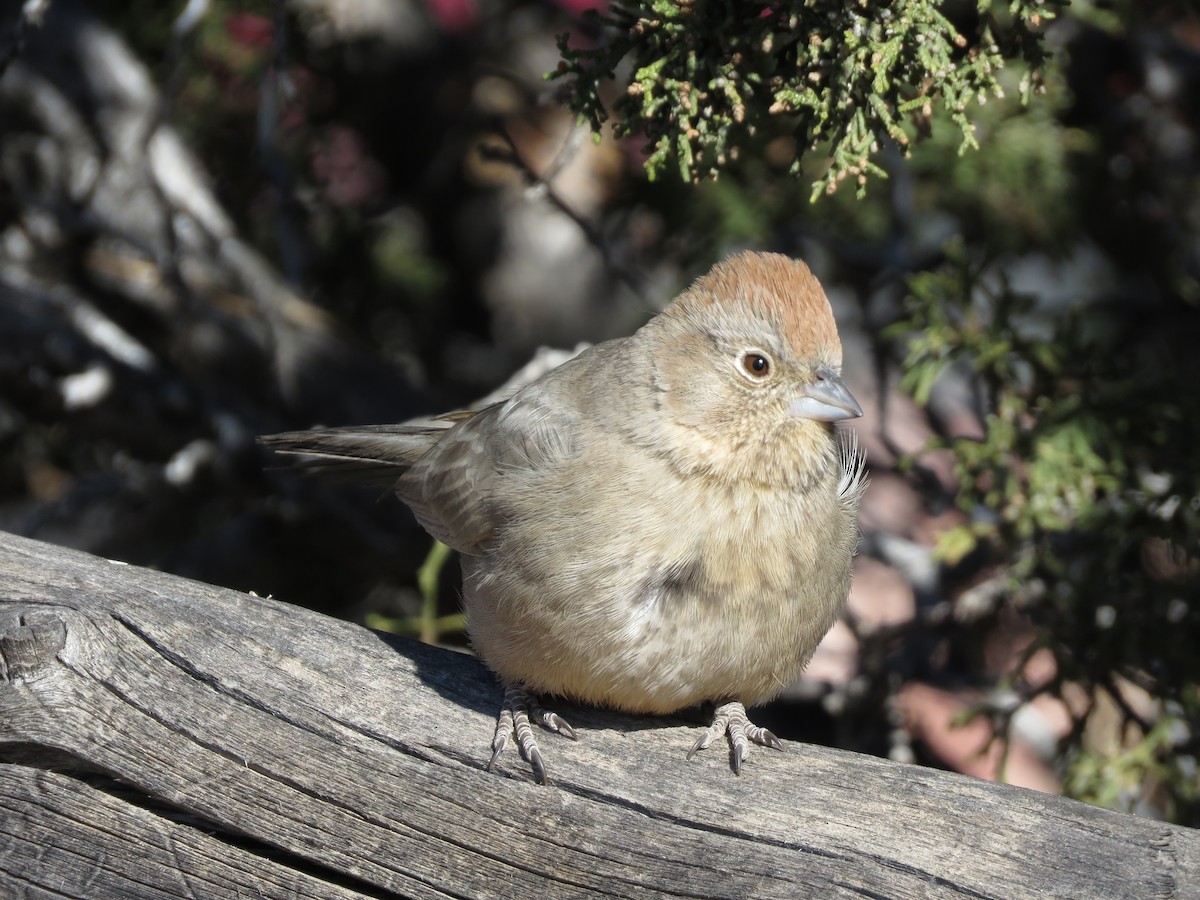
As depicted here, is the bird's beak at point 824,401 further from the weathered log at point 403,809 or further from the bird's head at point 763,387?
the weathered log at point 403,809

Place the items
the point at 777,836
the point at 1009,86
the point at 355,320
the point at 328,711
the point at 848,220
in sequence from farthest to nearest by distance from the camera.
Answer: the point at 355,320 < the point at 848,220 < the point at 1009,86 < the point at 328,711 < the point at 777,836

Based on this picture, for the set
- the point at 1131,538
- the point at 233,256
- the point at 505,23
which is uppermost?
the point at 505,23

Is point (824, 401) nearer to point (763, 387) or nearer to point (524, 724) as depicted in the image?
point (763, 387)

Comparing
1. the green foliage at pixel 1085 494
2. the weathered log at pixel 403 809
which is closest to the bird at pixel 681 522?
the weathered log at pixel 403 809

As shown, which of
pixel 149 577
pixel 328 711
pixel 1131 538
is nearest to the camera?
pixel 328 711

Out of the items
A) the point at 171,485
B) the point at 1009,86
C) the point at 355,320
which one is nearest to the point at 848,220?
the point at 1009,86

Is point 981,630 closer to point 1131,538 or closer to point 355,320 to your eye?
point 1131,538

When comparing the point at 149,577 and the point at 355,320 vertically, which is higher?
the point at 355,320

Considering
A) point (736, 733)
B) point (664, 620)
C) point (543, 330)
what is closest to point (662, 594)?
point (664, 620)
